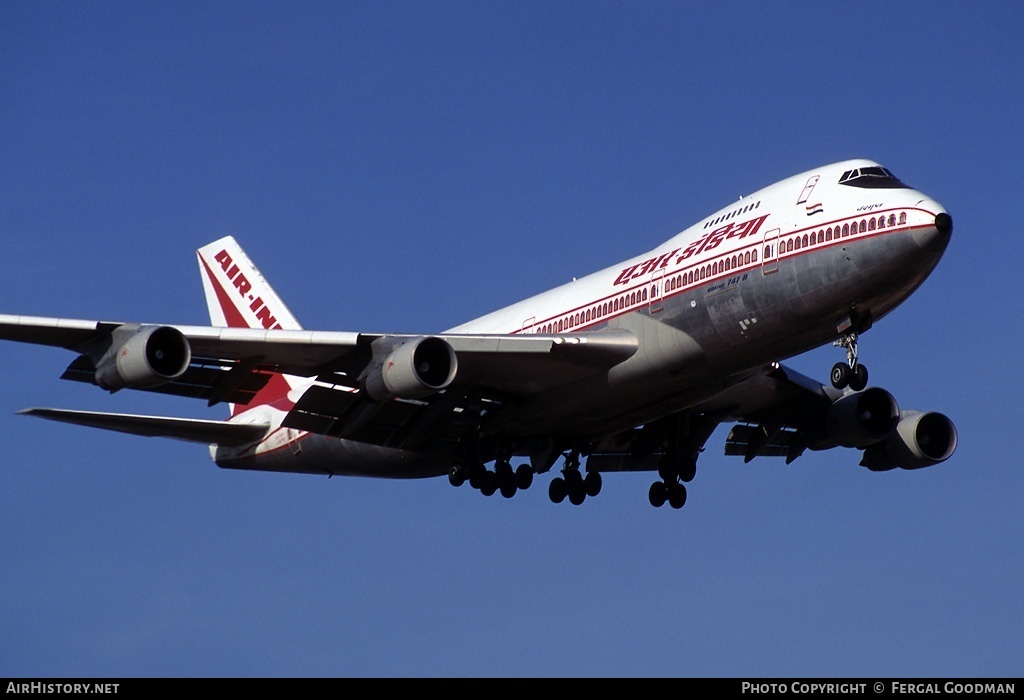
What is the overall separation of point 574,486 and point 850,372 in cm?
1136

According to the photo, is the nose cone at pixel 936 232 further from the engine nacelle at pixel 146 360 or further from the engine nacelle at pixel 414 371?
the engine nacelle at pixel 146 360

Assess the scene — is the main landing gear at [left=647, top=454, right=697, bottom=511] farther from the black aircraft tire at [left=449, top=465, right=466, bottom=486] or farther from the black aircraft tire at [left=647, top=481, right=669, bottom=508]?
the black aircraft tire at [left=449, top=465, right=466, bottom=486]

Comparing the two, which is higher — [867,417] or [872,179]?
[872,179]

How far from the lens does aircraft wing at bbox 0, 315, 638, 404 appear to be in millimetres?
35000

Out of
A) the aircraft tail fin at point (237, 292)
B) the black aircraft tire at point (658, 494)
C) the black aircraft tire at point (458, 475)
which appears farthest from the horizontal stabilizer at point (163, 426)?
the black aircraft tire at point (658, 494)

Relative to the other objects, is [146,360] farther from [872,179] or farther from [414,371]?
[872,179]

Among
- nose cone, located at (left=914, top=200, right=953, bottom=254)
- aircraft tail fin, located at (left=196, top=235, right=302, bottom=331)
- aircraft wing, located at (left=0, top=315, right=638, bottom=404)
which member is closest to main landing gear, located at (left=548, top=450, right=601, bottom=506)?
aircraft wing, located at (left=0, top=315, right=638, bottom=404)

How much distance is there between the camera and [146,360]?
111ft

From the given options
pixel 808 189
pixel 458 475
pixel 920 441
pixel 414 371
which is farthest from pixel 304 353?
pixel 920 441

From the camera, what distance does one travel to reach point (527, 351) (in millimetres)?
36281
